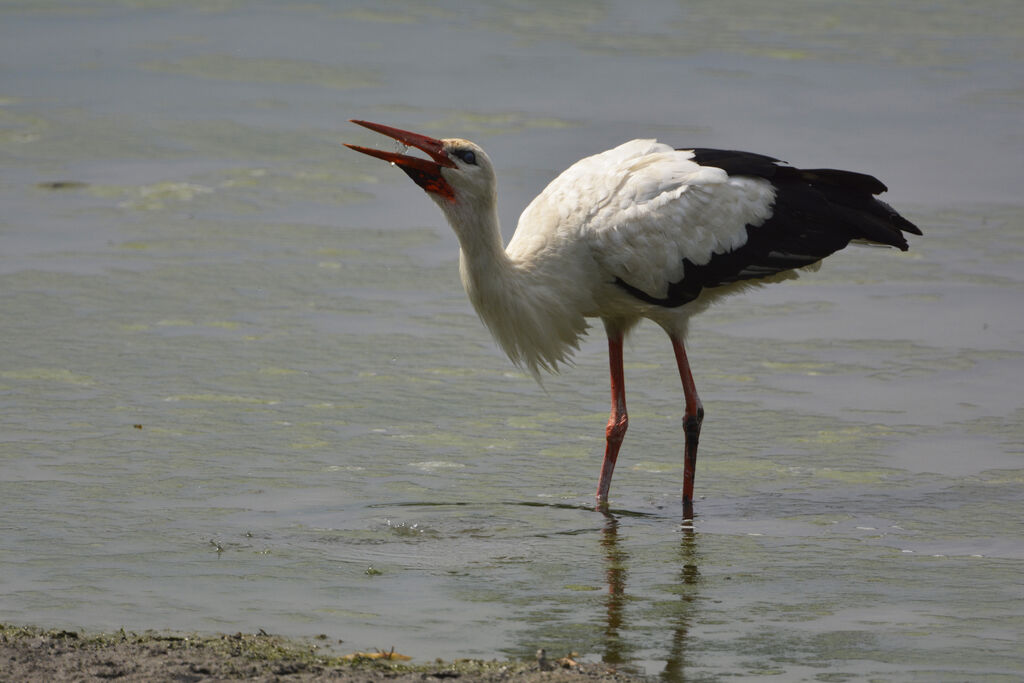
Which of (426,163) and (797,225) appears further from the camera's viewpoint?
(797,225)

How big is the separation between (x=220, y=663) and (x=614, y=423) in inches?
127

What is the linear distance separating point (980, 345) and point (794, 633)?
472 centimetres

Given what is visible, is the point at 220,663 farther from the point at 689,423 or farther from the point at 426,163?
the point at 689,423

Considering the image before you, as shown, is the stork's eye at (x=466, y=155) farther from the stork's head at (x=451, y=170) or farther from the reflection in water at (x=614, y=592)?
the reflection in water at (x=614, y=592)

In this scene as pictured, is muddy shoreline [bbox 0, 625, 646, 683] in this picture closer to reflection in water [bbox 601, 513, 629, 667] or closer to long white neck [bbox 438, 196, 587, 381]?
reflection in water [bbox 601, 513, 629, 667]

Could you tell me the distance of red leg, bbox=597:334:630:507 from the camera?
7.40 metres

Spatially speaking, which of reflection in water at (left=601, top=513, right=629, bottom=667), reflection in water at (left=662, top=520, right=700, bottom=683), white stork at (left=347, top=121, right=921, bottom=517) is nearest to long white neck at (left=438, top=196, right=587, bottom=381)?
white stork at (left=347, top=121, right=921, bottom=517)

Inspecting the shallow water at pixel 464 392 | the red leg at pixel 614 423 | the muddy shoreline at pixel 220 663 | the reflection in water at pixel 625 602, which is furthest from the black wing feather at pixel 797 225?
the muddy shoreline at pixel 220 663

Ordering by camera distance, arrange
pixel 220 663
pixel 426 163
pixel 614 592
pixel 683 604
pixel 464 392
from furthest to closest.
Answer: pixel 464 392
pixel 426 163
pixel 614 592
pixel 683 604
pixel 220 663

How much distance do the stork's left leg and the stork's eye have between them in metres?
1.52

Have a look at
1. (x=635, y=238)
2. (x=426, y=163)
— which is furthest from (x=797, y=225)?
(x=426, y=163)

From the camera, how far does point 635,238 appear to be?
7.71 meters

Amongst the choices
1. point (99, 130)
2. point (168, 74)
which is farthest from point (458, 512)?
point (168, 74)

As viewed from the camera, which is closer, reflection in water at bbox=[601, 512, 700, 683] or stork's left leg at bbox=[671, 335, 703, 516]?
reflection in water at bbox=[601, 512, 700, 683]
